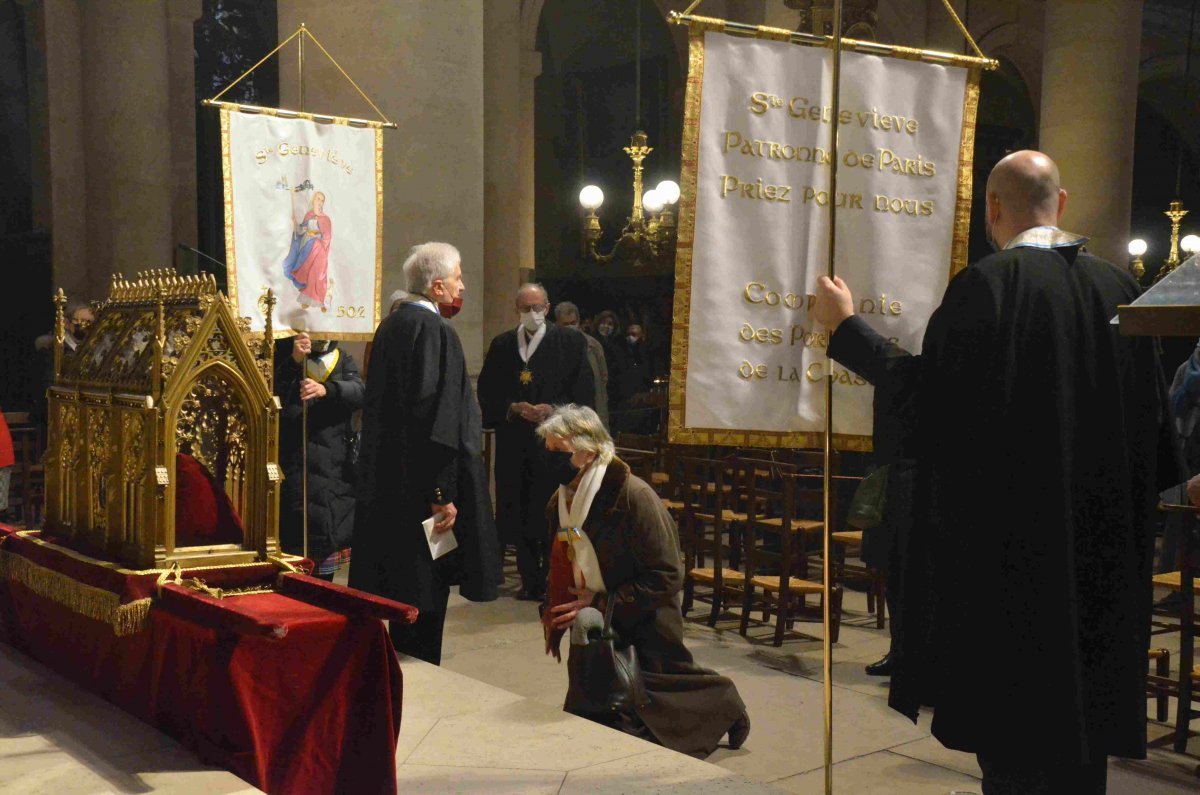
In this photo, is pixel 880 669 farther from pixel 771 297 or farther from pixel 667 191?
pixel 667 191

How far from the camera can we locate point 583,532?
4578mm

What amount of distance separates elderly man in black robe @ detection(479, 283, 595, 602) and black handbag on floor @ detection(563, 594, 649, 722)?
2887 mm

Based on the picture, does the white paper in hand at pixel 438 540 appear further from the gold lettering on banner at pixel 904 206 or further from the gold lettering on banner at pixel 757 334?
the gold lettering on banner at pixel 904 206

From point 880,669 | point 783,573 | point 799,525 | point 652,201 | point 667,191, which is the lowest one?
point 880,669

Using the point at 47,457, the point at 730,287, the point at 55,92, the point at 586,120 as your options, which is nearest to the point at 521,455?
the point at 47,457

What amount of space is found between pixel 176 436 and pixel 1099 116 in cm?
924

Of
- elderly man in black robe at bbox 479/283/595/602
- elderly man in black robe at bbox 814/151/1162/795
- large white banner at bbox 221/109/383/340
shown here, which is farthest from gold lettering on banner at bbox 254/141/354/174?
elderly man in black robe at bbox 814/151/1162/795

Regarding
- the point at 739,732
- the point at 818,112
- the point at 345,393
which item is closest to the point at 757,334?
the point at 818,112

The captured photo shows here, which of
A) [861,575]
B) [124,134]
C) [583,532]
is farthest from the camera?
[124,134]

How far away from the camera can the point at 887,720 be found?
5.12 meters

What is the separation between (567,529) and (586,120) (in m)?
15.6

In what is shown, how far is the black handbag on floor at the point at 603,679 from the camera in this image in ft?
14.3

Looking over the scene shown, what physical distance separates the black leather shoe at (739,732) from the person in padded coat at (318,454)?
1.88 meters

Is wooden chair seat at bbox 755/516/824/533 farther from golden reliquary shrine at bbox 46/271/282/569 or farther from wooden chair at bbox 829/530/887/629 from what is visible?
golden reliquary shrine at bbox 46/271/282/569
